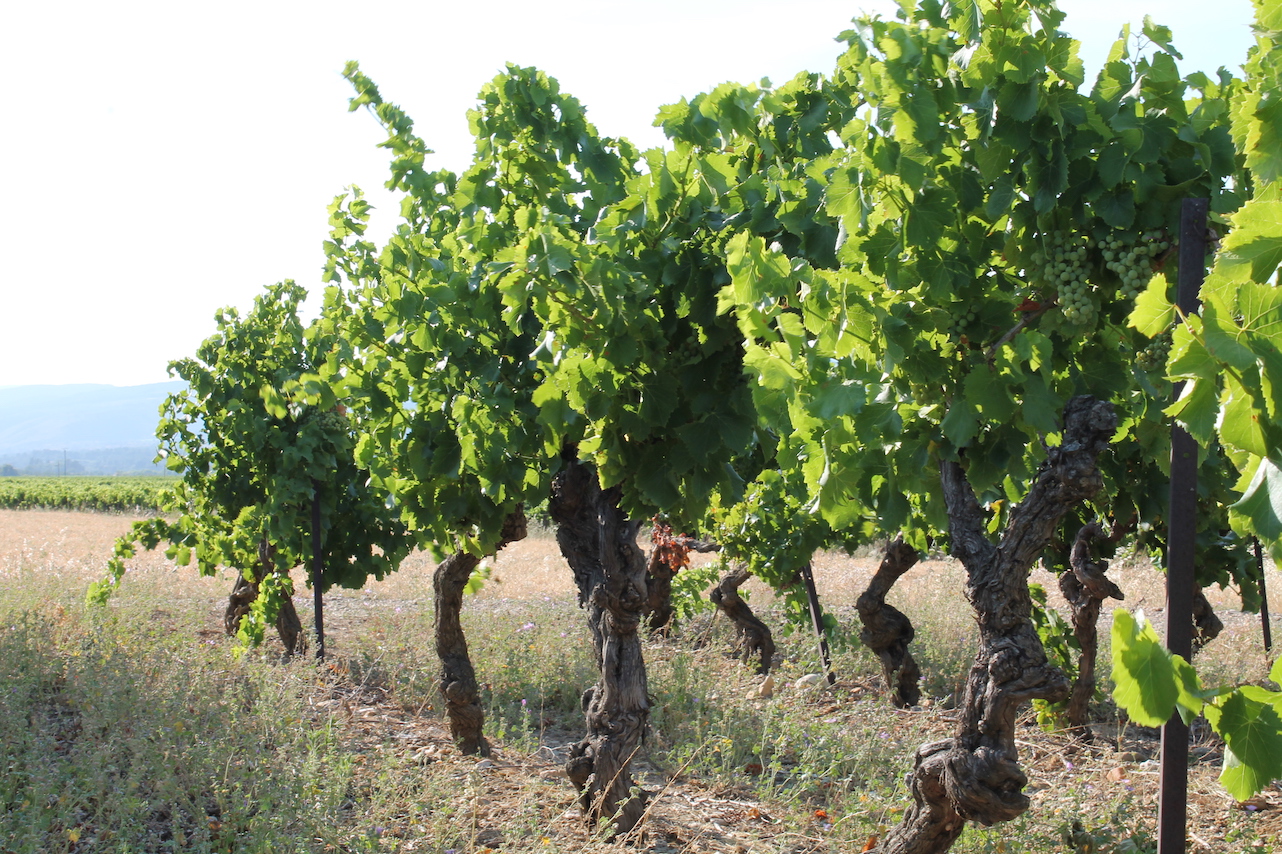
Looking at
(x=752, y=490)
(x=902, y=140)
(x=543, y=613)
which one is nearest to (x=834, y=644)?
(x=752, y=490)

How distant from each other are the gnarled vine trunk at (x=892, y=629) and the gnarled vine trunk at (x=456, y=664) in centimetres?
312

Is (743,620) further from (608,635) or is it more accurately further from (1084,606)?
(608,635)

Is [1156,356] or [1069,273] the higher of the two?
[1069,273]

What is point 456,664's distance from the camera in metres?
6.10

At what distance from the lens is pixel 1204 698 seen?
4.78 ft

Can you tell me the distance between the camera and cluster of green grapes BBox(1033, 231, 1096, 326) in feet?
7.12

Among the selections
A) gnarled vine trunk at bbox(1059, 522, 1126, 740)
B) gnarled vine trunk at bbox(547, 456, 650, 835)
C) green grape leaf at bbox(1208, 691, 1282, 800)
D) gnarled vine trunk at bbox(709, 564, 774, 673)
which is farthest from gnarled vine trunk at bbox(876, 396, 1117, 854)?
gnarled vine trunk at bbox(709, 564, 774, 673)

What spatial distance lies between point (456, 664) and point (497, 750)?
0.66 metres

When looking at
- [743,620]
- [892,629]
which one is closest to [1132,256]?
[892,629]

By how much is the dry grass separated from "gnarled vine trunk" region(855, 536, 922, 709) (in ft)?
1.16

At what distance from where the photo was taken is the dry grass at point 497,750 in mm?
4109

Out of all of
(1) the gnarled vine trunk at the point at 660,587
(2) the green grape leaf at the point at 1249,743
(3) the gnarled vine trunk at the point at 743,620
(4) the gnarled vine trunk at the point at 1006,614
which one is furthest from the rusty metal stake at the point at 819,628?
(2) the green grape leaf at the point at 1249,743

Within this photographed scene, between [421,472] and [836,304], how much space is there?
2703 millimetres

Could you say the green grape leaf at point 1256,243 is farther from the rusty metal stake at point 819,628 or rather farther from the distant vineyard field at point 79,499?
the distant vineyard field at point 79,499
